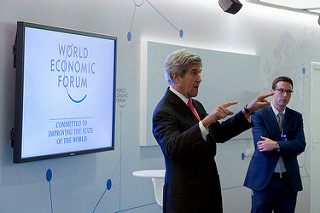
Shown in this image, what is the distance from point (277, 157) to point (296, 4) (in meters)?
2.20

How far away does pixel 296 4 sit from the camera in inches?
203

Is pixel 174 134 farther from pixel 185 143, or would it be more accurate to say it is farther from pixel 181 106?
pixel 181 106

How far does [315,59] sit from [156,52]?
3.05 meters

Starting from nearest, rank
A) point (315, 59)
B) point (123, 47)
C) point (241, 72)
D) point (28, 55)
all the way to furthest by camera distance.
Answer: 1. point (28, 55)
2. point (123, 47)
3. point (241, 72)
4. point (315, 59)

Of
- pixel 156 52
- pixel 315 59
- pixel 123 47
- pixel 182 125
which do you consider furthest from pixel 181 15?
pixel 315 59

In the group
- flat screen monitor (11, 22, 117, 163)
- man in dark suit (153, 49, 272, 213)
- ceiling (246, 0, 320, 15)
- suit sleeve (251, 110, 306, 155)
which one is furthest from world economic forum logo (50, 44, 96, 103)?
ceiling (246, 0, 320, 15)

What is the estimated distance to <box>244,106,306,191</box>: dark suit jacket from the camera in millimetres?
3843

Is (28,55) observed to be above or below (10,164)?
above

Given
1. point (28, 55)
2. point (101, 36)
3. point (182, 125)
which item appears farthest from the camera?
point (101, 36)

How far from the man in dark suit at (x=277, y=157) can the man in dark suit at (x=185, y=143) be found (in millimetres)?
1388

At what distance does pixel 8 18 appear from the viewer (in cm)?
295

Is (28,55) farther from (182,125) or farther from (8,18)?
(182,125)

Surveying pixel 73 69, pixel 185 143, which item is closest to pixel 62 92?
pixel 73 69

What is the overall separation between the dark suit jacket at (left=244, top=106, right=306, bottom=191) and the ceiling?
5.17 feet
